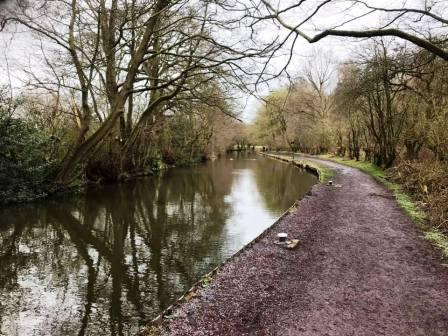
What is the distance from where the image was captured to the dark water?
5473mm

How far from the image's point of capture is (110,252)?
8672 mm

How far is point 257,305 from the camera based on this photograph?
5.12 m

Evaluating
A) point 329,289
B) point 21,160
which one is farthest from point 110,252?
point 21,160

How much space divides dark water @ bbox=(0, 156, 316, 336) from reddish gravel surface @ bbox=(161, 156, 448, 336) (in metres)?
0.98

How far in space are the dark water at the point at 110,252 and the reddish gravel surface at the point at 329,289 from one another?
38.6 inches

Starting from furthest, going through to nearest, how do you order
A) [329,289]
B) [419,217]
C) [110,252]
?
[419,217] → [110,252] → [329,289]

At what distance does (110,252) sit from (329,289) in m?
5.08

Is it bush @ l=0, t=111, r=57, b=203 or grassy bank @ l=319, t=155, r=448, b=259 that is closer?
grassy bank @ l=319, t=155, r=448, b=259

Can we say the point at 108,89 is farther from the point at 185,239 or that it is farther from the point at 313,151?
the point at 313,151

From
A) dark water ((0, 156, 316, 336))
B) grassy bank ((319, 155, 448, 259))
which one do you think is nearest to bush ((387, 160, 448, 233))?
grassy bank ((319, 155, 448, 259))

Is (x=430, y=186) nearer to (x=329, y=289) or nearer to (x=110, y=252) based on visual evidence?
(x=329, y=289)

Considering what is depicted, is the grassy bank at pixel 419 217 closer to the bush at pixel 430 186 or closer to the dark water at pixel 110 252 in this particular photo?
the bush at pixel 430 186

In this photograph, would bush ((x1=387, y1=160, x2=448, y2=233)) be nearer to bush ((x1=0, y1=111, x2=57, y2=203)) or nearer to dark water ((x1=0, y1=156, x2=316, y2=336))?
dark water ((x1=0, y1=156, x2=316, y2=336))

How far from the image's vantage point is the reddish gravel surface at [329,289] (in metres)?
4.50
